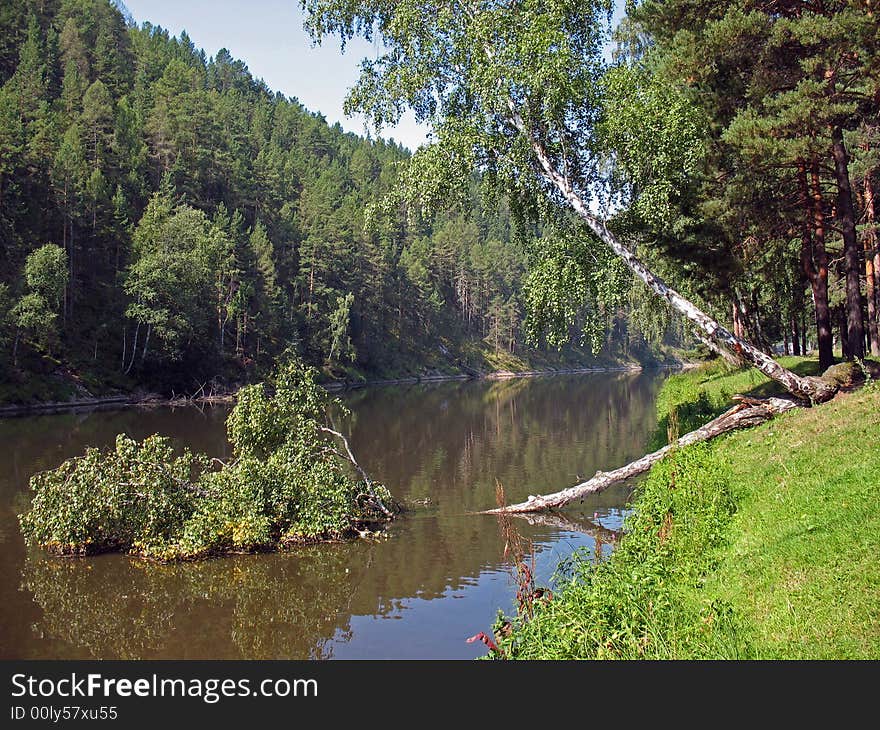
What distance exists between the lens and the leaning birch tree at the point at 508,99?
16.5 meters

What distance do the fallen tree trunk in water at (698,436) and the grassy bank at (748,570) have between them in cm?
290

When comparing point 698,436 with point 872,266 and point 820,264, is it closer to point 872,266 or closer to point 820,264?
point 820,264

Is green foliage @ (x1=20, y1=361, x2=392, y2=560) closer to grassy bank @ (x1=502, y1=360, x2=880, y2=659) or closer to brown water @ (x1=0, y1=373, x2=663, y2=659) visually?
brown water @ (x1=0, y1=373, x2=663, y2=659)

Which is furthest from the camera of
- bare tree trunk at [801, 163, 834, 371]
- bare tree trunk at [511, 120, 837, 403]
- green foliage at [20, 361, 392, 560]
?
bare tree trunk at [801, 163, 834, 371]

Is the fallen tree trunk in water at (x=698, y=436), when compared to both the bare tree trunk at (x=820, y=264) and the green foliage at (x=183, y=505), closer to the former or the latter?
the bare tree trunk at (x=820, y=264)

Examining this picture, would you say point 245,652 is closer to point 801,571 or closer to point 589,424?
point 801,571

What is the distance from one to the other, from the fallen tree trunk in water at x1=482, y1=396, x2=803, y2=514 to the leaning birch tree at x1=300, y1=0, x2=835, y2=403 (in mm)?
698

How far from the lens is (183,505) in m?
15.4

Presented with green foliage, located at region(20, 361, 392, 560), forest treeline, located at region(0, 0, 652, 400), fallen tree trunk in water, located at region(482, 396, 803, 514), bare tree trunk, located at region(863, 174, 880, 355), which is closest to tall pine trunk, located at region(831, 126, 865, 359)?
fallen tree trunk in water, located at region(482, 396, 803, 514)

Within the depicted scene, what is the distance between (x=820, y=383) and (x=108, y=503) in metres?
16.4

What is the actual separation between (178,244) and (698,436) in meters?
54.4

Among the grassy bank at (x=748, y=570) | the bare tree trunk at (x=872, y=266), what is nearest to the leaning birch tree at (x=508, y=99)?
the grassy bank at (x=748, y=570)

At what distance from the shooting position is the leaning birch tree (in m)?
16.5

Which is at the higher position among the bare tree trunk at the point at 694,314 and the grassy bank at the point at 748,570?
the bare tree trunk at the point at 694,314
